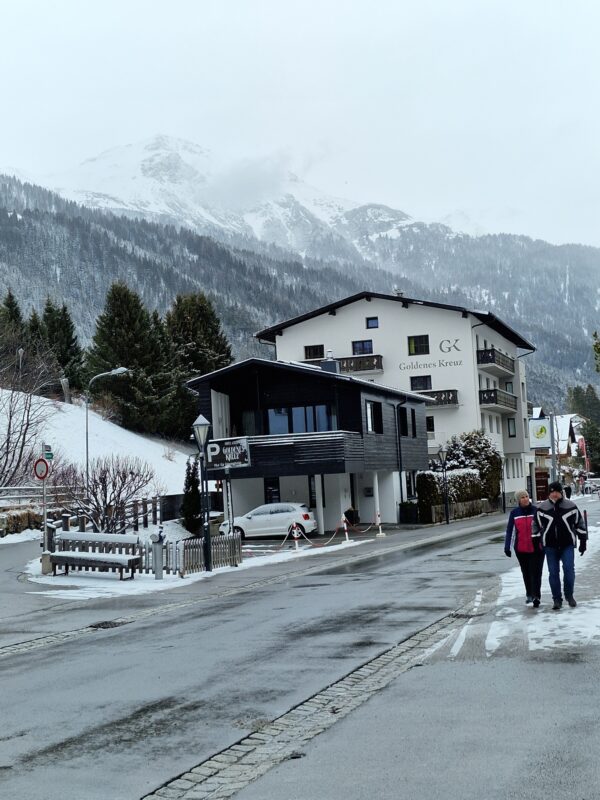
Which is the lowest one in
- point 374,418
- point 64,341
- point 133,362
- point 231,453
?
point 231,453

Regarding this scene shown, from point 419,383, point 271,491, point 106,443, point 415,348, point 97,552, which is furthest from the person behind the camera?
point 419,383

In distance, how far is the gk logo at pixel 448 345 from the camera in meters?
60.6

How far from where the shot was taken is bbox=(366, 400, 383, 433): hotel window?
43000mm

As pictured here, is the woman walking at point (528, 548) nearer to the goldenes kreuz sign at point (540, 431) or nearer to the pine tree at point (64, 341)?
the goldenes kreuz sign at point (540, 431)

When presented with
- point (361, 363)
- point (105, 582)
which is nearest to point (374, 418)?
point (361, 363)

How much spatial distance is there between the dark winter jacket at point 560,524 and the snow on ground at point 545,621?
96cm

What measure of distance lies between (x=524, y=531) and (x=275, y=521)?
2485 cm

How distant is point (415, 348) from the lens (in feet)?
201

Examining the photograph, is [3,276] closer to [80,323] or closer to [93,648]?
[80,323]

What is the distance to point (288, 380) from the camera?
42.5m

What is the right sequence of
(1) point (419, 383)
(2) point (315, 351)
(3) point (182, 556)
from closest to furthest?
(3) point (182, 556), (1) point (419, 383), (2) point (315, 351)

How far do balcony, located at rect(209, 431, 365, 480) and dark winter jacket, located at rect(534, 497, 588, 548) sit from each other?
2597 centimetres

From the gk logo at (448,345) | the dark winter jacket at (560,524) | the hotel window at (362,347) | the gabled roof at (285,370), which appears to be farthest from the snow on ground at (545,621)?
the hotel window at (362,347)

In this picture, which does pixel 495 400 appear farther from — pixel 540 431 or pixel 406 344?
pixel 406 344
